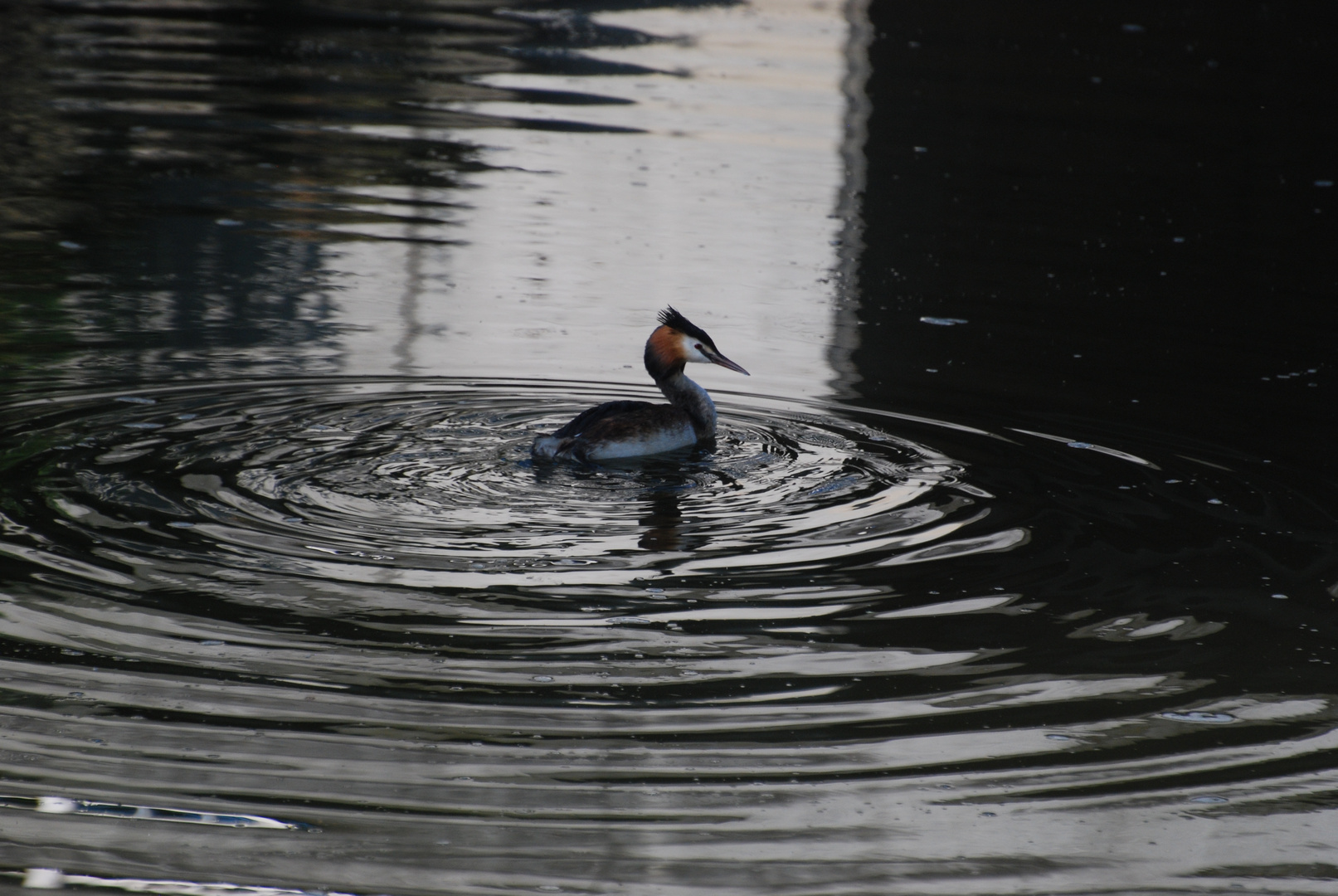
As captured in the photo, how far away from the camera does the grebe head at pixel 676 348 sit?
8430mm

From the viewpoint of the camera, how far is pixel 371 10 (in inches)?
992

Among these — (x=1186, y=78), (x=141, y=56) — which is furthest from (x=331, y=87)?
(x=1186, y=78)

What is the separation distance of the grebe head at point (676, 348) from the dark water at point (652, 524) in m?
0.39

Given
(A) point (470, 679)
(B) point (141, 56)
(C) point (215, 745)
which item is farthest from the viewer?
(B) point (141, 56)

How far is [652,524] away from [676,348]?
1877 mm

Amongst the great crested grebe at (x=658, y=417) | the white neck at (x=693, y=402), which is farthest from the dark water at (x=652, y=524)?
the white neck at (x=693, y=402)

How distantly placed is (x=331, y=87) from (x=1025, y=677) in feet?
49.1

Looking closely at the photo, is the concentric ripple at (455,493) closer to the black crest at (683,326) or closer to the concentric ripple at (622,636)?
the concentric ripple at (622,636)

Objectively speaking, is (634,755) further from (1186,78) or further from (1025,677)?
(1186,78)

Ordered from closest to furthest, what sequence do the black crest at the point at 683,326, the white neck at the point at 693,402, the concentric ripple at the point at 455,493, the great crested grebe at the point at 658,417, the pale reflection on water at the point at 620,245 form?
the concentric ripple at the point at 455,493 → the great crested grebe at the point at 658,417 → the white neck at the point at 693,402 → the black crest at the point at 683,326 → the pale reflection on water at the point at 620,245

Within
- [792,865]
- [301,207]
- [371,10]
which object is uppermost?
[371,10]

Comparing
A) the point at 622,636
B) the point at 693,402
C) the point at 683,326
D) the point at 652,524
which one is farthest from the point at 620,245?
the point at 622,636

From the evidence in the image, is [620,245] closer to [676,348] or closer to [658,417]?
[676,348]

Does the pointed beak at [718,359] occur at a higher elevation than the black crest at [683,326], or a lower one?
lower
